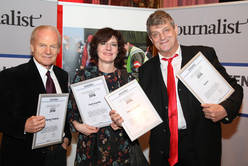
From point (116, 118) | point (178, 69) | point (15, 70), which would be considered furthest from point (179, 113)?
point (15, 70)

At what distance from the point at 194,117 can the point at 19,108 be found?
1.88m

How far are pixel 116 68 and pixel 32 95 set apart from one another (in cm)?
114

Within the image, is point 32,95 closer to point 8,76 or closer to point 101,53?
point 8,76

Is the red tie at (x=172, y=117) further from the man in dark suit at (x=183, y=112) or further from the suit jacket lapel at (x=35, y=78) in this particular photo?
the suit jacket lapel at (x=35, y=78)

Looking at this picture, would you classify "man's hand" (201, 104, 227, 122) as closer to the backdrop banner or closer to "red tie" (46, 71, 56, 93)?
"red tie" (46, 71, 56, 93)

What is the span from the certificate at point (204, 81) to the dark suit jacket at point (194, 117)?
106 mm

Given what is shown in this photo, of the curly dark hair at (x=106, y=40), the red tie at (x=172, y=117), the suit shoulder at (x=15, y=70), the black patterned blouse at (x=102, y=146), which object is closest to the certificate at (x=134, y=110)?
the red tie at (x=172, y=117)

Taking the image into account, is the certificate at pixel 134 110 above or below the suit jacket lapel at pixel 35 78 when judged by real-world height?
below

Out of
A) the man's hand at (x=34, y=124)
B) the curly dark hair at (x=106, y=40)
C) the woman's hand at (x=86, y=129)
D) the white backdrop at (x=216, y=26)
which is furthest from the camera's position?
the white backdrop at (x=216, y=26)

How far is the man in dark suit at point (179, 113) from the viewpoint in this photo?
251 centimetres

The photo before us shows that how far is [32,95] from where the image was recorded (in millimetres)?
2424

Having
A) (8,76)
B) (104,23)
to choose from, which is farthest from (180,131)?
(104,23)

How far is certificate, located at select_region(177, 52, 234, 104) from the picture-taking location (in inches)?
94.7

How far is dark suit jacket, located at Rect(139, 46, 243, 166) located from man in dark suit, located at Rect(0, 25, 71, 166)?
1142mm
